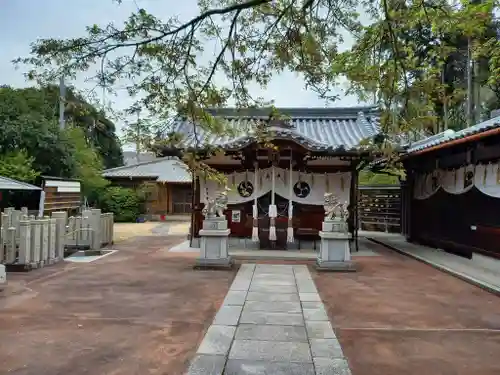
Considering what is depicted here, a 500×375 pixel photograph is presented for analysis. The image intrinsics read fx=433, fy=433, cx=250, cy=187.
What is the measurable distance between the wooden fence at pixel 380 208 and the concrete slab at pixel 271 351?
12.8 m

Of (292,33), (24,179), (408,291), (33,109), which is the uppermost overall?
(33,109)

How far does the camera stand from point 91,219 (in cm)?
1077

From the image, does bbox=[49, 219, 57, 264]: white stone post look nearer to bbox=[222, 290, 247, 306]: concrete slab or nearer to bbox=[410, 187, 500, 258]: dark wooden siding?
bbox=[222, 290, 247, 306]: concrete slab

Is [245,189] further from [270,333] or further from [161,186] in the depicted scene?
[161,186]

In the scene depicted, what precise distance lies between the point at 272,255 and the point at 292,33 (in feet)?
21.8

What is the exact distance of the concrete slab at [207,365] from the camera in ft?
11.5

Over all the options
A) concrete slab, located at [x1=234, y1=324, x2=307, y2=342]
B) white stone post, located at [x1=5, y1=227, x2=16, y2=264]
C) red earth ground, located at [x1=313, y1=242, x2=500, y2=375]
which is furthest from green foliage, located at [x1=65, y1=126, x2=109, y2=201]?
concrete slab, located at [x1=234, y1=324, x2=307, y2=342]

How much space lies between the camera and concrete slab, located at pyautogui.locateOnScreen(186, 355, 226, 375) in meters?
3.51

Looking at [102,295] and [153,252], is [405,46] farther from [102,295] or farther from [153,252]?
[153,252]

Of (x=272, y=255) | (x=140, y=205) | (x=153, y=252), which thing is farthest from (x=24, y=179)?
(x=140, y=205)

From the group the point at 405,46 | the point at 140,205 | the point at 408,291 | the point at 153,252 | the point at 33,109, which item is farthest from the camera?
the point at 140,205

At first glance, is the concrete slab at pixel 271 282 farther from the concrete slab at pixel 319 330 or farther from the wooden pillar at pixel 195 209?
the wooden pillar at pixel 195 209

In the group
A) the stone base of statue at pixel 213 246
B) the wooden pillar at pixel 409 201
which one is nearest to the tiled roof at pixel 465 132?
the wooden pillar at pixel 409 201

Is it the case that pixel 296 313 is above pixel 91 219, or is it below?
below
